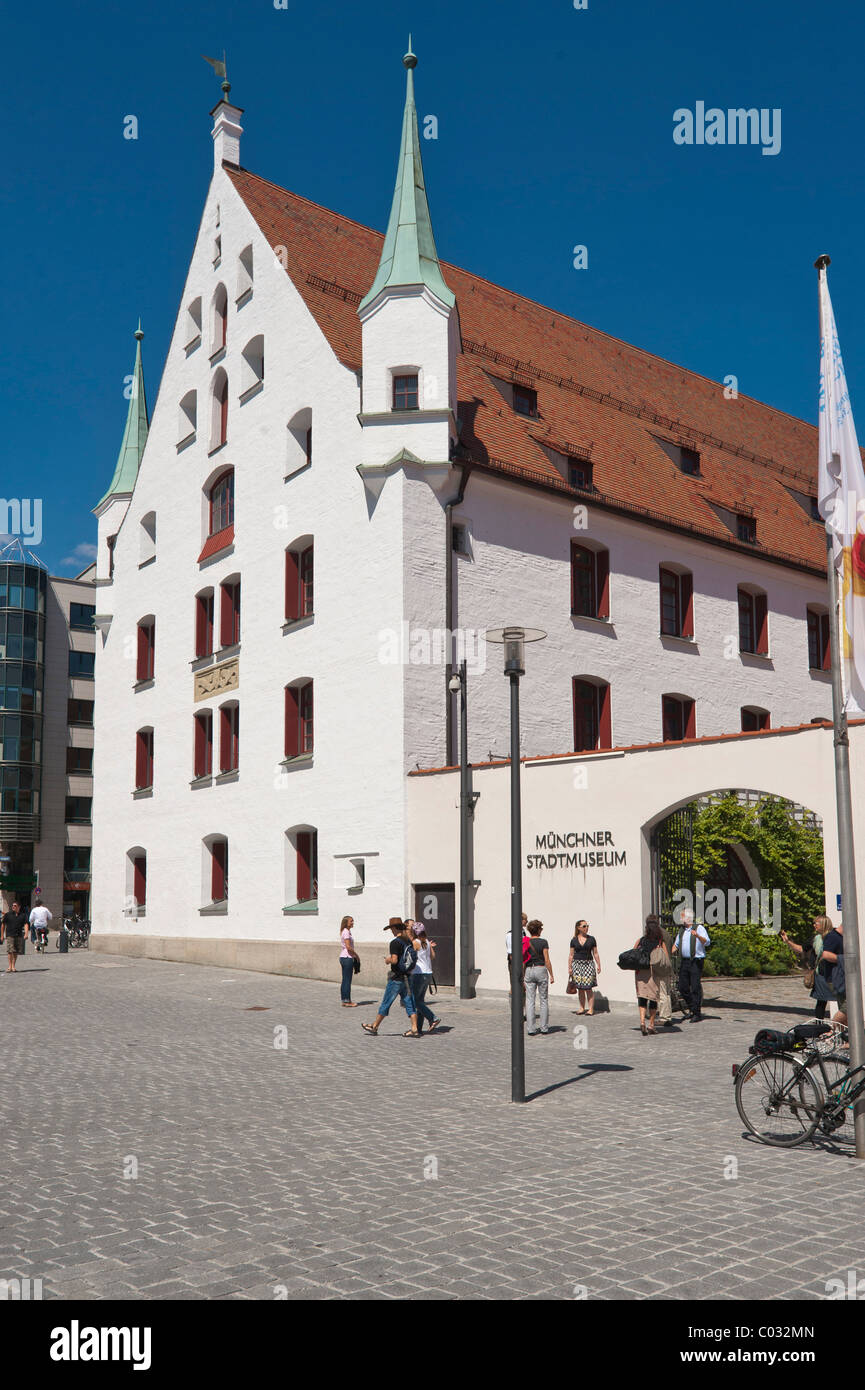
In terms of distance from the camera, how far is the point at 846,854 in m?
8.53

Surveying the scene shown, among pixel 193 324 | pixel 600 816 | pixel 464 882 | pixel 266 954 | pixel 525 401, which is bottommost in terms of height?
pixel 266 954

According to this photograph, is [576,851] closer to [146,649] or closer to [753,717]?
[753,717]

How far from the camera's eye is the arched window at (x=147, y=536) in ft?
121

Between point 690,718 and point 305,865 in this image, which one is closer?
point 305,865

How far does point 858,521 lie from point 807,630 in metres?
26.4

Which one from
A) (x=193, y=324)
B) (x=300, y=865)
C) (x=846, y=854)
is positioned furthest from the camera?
(x=193, y=324)

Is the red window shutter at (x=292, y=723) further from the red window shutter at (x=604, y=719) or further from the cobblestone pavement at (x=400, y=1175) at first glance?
the cobblestone pavement at (x=400, y=1175)

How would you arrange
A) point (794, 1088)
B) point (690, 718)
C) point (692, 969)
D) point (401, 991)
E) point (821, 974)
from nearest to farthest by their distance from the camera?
point (794, 1088) < point (821, 974) < point (401, 991) < point (692, 969) < point (690, 718)

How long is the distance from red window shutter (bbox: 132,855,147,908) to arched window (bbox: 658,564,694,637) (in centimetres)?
1660

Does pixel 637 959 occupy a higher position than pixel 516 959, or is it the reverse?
pixel 516 959

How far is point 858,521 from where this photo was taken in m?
9.48

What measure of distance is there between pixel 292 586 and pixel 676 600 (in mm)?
10009

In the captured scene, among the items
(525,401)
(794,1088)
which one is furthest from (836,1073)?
(525,401)

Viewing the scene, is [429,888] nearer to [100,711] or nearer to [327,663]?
[327,663]
